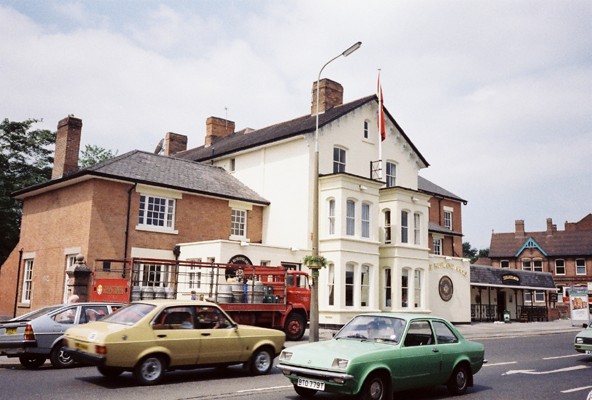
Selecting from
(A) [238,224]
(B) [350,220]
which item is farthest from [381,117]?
(A) [238,224]

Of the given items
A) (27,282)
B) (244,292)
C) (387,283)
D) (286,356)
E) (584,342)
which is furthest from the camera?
(387,283)

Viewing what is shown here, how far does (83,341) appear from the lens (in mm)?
10055

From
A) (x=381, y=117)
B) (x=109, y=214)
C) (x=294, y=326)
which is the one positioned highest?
(x=381, y=117)

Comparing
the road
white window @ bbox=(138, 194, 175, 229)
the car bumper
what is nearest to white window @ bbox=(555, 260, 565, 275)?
white window @ bbox=(138, 194, 175, 229)

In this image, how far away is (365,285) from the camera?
90.3ft

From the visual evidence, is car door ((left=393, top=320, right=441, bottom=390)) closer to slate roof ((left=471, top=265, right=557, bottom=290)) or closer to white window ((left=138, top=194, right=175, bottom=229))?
white window ((left=138, top=194, right=175, bottom=229))

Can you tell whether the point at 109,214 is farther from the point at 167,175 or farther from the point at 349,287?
the point at 349,287

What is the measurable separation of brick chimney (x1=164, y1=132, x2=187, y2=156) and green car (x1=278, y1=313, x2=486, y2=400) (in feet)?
115

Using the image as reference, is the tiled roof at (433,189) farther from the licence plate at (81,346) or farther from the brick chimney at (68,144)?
the licence plate at (81,346)

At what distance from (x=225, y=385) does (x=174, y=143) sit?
1356 inches

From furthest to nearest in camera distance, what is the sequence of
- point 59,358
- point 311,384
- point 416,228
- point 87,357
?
point 416,228 < point 59,358 < point 87,357 < point 311,384

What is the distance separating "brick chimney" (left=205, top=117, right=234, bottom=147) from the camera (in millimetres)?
40875

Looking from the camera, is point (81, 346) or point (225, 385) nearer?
point (81, 346)

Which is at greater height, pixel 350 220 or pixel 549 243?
pixel 549 243
